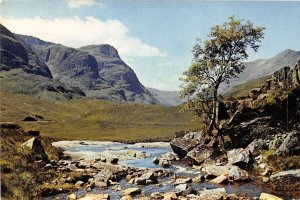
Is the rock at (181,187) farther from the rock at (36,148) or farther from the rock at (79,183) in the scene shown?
the rock at (36,148)

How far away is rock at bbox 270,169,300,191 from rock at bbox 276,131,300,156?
6113 mm

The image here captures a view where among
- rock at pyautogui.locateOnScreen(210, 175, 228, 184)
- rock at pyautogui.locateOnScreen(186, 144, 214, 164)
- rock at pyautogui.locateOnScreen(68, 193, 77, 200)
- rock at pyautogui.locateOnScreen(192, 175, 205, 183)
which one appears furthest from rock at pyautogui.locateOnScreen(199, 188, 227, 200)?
rock at pyautogui.locateOnScreen(186, 144, 214, 164)

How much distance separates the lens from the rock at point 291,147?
145ft

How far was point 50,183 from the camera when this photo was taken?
3825 cm

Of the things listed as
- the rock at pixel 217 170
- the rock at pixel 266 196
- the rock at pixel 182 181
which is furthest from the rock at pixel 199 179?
the rock at pixel 266 196

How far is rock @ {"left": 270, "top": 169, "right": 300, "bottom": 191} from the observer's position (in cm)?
3588

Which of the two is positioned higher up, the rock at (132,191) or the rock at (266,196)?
the rock at (266,196)

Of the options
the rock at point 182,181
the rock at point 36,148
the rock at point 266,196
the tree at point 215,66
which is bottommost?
the rock at point 182,181

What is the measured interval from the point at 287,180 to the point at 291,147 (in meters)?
8.34

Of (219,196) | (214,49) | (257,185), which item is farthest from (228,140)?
(219,196)

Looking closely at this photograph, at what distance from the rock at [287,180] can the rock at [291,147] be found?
6113 mm

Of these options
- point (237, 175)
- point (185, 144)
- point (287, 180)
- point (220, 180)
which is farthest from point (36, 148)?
point (287, 180)

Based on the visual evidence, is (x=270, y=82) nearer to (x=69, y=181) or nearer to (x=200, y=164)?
(x=200, y=164)

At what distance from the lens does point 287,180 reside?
37.2 m
